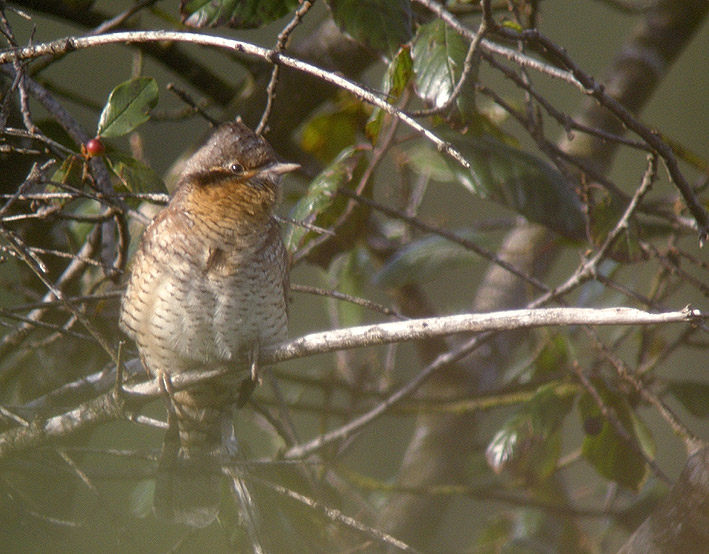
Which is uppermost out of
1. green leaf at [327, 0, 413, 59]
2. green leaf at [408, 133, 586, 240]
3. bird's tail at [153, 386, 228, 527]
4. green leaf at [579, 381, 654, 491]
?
green leaf at [327, 0, 413, 59]

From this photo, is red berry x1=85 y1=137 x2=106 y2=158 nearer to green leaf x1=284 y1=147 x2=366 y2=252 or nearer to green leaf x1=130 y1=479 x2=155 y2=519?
green leaf x1=284 y1=147 x2=366 y2=252

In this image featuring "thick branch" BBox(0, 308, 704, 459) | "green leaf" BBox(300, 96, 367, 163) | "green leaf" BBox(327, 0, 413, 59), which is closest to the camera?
"thick branch" BBox(0, 308, 704, 459)

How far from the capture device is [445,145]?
1061 mm

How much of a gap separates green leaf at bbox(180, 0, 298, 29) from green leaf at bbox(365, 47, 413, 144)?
32 centimetres

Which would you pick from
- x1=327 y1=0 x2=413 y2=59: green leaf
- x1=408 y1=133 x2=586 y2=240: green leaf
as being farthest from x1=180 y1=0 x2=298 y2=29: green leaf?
x1=408 y1=133 x2=586 y2=240: green leaf

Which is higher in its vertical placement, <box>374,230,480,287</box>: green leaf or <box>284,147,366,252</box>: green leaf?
<box>284,147,366,252</box>: green leaf

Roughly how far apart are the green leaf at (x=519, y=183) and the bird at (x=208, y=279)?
467 mm

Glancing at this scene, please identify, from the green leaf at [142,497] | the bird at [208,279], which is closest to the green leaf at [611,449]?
the bird at [208,279]

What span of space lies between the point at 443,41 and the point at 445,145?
65 cm

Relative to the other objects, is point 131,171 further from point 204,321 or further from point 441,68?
point 441,68

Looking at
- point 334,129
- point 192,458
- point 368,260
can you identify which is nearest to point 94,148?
point 192,458

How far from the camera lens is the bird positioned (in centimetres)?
182

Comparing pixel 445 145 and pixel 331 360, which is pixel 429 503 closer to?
pixel 331 360

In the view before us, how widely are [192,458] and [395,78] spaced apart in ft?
3.57
